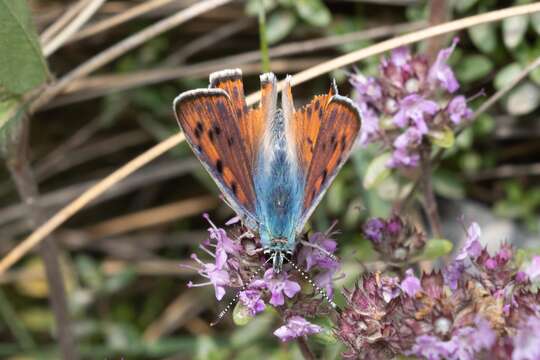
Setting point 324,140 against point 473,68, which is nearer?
point 324,140

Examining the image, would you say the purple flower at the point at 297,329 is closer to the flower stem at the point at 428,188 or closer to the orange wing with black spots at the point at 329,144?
the orange wing with black spots at the point at 329,144

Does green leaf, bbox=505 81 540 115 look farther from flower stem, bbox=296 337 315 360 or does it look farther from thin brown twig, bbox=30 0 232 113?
flower stem, bbox=296 337 315 360

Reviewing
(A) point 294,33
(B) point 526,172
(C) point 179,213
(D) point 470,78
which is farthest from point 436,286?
(C) point 179,213

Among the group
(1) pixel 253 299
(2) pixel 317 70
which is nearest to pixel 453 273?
(1) pixel 253 299

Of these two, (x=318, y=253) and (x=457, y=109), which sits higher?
(x=457, y=109)

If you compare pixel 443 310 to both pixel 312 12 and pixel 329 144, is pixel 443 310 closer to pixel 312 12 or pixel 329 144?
pixel 329 144

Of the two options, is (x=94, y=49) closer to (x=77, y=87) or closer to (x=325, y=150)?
(x=77, y=87)

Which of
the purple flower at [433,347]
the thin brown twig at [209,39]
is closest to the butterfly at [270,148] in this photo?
the purple flower at [433,347]

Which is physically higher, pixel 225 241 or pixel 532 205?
pixel 225 241
